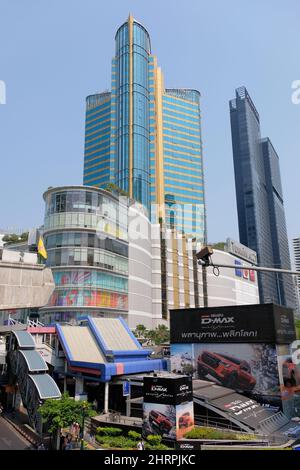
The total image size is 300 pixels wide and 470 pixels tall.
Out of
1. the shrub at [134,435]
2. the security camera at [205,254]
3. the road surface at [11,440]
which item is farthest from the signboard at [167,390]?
the security camera at [205,254]

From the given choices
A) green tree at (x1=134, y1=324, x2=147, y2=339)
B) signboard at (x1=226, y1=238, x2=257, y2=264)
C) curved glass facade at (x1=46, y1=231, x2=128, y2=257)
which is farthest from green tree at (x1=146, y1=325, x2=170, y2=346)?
signboard at (x1=226, y1=238, x2=257, y2=264)

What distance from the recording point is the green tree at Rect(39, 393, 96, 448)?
80.4ft

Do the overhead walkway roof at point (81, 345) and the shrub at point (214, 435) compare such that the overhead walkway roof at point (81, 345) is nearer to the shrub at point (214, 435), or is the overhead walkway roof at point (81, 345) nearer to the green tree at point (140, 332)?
the shrub at point (214, 435)

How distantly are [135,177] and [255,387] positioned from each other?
93.4 metres

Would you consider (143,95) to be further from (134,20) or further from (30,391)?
(30,391)

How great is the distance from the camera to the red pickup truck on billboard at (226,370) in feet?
120

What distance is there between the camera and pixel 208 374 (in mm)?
39750

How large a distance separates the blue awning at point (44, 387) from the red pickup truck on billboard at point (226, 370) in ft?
60.1

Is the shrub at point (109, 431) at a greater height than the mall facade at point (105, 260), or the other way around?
the mall facade at point (105, 260)

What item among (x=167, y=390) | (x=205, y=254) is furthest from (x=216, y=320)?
(x=205, y=254)

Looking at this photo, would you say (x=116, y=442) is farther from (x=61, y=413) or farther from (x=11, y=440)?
(x=11, y=440)

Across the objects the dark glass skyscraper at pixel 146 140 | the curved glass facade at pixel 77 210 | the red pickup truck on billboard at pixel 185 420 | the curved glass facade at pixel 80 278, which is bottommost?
the red pickup truck on billboard at pixel 185 420

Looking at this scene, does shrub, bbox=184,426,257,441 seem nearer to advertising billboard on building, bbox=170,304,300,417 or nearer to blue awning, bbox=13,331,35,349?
advertising billboard on building, bbox=170,304,300,417

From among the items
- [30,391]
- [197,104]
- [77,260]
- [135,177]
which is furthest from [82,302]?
[197,104]
